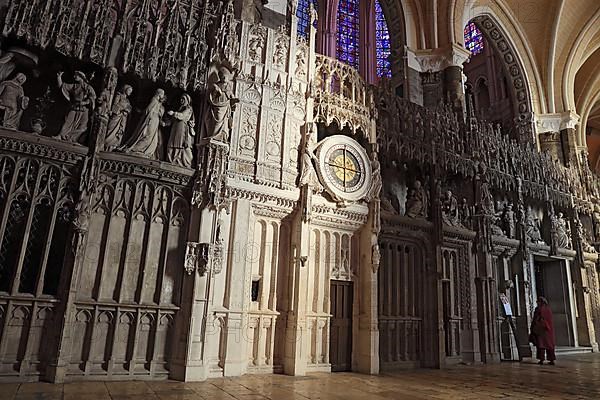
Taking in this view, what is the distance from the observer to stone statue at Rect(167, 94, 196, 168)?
8.71 m

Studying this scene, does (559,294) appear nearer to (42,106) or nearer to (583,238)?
(583,238)

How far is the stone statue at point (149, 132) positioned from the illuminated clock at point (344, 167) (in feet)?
12.9

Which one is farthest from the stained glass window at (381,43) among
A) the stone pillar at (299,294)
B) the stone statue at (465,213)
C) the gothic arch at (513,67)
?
the stone pillar at (299,294)

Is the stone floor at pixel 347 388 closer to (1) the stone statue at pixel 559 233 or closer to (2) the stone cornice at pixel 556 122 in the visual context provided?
(1) the stone statue at pixel 559 233

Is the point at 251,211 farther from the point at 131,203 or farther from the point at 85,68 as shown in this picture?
the point at 85,68

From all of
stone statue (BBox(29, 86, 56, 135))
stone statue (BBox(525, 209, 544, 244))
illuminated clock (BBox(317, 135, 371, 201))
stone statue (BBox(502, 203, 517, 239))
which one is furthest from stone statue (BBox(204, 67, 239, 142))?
stone statue (BBox(525, 209, 544, 244))

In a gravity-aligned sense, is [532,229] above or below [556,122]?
below

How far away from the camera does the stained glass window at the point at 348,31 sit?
2436 cm

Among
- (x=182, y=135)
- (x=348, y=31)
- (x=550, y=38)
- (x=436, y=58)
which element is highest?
(x=348, y=31)

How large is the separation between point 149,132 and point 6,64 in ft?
9.03

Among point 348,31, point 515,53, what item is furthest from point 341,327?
point 348,31

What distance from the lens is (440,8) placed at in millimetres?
16922

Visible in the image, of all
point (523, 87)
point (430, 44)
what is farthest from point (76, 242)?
point (523, 87)

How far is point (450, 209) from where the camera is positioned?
13539 mm
